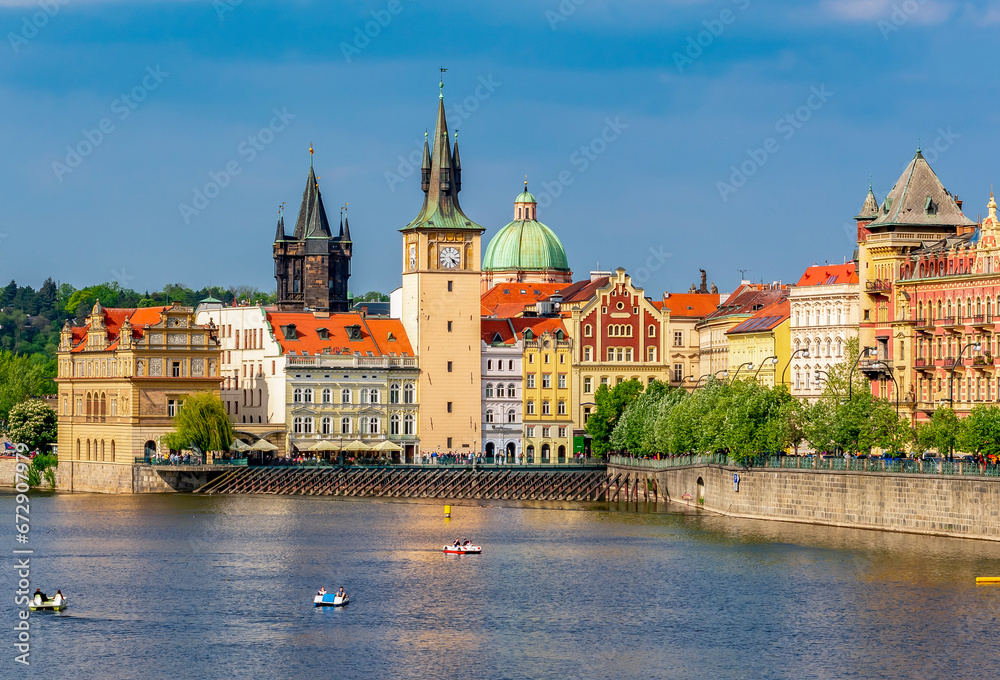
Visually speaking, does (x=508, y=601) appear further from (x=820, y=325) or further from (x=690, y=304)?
(x=690, y=304)

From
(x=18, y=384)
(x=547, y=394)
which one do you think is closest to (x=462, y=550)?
(x=547, y=394)

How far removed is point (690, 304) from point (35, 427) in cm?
5600

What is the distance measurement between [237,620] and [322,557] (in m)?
21.0

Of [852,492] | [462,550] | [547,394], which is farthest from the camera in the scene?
[547,394]

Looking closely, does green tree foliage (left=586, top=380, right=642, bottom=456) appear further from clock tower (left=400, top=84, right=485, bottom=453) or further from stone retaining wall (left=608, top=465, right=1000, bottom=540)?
stone retaining wall (left=608, top=465, right=1000, bottom=540)

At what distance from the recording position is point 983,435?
112 m

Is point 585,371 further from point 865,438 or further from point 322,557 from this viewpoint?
point 322,557

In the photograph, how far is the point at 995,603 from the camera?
8644 centimetres

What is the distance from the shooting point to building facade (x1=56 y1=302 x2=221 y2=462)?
15850cm

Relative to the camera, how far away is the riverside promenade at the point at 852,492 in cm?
10481

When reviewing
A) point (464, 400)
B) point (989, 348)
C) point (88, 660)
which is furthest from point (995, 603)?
point (464, 400)

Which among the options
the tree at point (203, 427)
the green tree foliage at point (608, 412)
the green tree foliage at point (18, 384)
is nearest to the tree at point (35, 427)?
the green tree foliage at point (18, 384)

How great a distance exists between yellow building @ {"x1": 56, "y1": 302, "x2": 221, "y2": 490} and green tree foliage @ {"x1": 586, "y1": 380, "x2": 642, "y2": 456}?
28.2 m

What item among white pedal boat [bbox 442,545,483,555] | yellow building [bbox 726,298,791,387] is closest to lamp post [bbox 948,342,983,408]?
yellow building [bbox 726,298,791,387]
